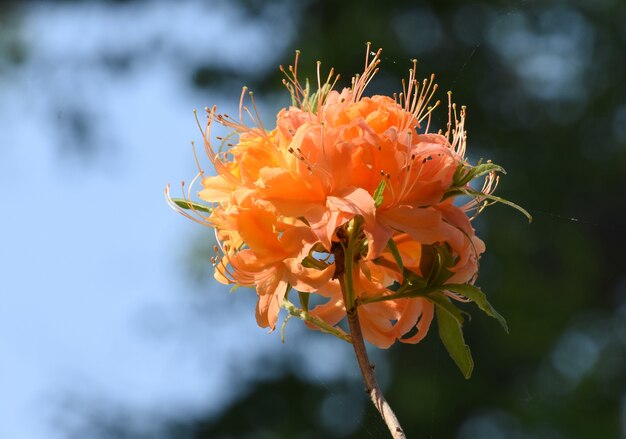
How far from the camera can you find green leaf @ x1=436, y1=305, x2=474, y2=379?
1.28 meters

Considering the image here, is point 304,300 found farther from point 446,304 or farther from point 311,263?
point 446,304

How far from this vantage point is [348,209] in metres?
1.18

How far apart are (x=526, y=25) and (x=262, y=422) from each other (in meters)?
2.91

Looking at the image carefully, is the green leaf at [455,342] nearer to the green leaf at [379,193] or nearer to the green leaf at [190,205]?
the green leaf at [379,193]

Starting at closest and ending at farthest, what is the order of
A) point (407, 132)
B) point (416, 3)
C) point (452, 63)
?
1. point (407, 132)
2. point (452, 63)
3. point (416, 3)

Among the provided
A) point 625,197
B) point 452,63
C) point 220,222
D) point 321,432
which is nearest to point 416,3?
point 452,63

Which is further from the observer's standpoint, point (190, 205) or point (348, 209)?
point (190, 205)

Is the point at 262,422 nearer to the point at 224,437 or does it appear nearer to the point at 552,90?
the point at 224,437

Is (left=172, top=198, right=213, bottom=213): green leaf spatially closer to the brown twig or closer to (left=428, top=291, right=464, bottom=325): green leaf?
the brown twig

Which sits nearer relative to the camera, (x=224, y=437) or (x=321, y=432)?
(x=321, y=432)

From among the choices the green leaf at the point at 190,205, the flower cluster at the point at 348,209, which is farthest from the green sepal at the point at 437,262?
the green leaf at the point at 190,205

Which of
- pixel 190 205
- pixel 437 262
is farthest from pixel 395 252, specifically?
pixel 190 205

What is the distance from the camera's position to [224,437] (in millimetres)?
7184

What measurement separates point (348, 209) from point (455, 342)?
0.73 feet
